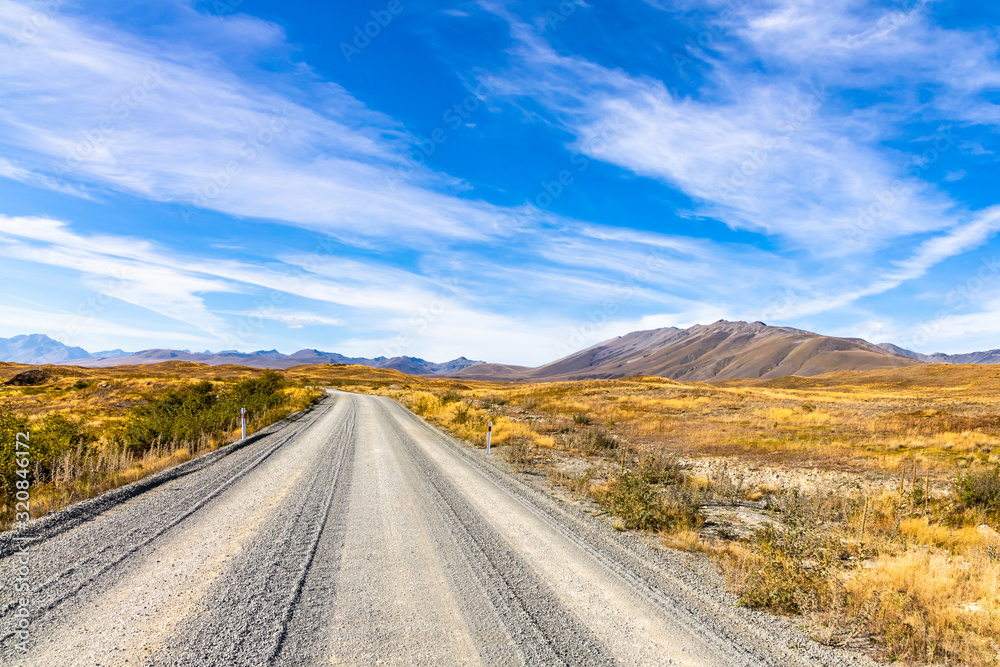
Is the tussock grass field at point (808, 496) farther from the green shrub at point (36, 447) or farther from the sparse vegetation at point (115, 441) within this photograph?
the green shrub at point (36, 447)

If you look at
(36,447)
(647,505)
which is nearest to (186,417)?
(36,447)

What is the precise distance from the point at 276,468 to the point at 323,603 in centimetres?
828

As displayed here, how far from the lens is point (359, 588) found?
5496 mm

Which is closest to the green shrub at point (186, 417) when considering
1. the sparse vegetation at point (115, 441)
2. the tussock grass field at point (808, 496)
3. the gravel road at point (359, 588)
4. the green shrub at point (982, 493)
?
the sparse vegetation at point (115, 441)

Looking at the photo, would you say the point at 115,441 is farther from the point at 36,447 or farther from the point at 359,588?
the point at 359,588

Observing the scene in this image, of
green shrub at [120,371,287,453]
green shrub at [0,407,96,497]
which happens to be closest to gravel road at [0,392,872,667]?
green shrub at [0,407,96,497]

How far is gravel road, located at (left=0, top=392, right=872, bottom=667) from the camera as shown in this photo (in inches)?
169

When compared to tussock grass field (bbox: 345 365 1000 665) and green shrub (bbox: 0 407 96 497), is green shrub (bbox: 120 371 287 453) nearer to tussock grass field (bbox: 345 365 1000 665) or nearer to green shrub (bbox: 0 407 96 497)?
green shrub (bbox: 0 407 96 497)

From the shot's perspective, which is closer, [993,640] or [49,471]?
[993,640]

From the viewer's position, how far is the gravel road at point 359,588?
4.30 meters

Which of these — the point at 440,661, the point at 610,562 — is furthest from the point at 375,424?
the point at 440,661

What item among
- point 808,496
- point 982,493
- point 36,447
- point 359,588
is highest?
point 36,447

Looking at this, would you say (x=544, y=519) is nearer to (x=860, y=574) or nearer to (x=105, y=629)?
(x=860, y=574)

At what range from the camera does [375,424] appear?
77.9 feet
